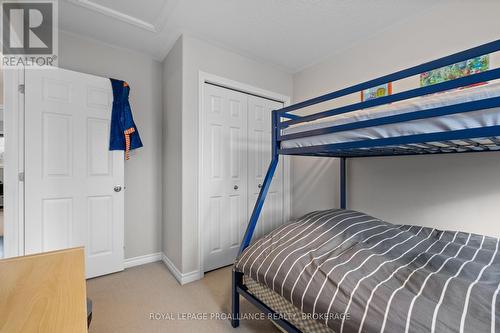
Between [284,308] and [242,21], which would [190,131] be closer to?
[242,21]

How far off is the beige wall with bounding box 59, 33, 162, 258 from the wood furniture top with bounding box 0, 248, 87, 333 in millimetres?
1586

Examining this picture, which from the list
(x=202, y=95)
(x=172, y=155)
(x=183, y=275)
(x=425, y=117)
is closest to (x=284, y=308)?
(x=425, y=117)

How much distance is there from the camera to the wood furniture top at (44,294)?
557mm

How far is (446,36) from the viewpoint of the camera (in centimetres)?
167

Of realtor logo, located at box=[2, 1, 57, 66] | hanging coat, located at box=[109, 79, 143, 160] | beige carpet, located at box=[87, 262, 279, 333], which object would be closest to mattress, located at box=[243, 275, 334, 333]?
beige carpet, located at box=[87, 262, 279, 333]

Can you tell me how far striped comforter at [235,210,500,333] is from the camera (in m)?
0.70

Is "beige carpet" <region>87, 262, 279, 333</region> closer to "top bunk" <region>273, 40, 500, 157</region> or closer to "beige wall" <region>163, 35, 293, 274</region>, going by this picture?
"beige wall" <region>163, 35, 293, 274</region>

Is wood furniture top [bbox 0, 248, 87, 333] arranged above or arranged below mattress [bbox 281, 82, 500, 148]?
below

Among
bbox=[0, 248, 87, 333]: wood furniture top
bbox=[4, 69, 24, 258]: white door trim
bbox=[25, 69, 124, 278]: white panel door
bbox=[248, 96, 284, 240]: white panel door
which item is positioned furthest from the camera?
bbox=[248, 96, 284, 240]: white panel door

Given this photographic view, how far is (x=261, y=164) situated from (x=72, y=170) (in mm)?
1879

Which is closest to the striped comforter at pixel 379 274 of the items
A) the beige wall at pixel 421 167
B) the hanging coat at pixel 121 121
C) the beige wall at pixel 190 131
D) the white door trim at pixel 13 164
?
the beige wall at pixel 421 167

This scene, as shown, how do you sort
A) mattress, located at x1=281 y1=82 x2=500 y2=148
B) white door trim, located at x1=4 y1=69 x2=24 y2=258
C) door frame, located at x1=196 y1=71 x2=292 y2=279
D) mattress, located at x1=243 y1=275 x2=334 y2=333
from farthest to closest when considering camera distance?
door frame, located at x1=196 y1=71 x2=292 y2=279
white door trim, located at x1=4 y1=69 x2=24 y2=258
mattress, located at x1=243 y1=275 x2=334 y2=333
mattress, located at x1=281 y1=82 x2=500 y2=148

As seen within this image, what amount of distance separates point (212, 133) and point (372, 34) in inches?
71.4

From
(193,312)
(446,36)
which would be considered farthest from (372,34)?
(193,312)
